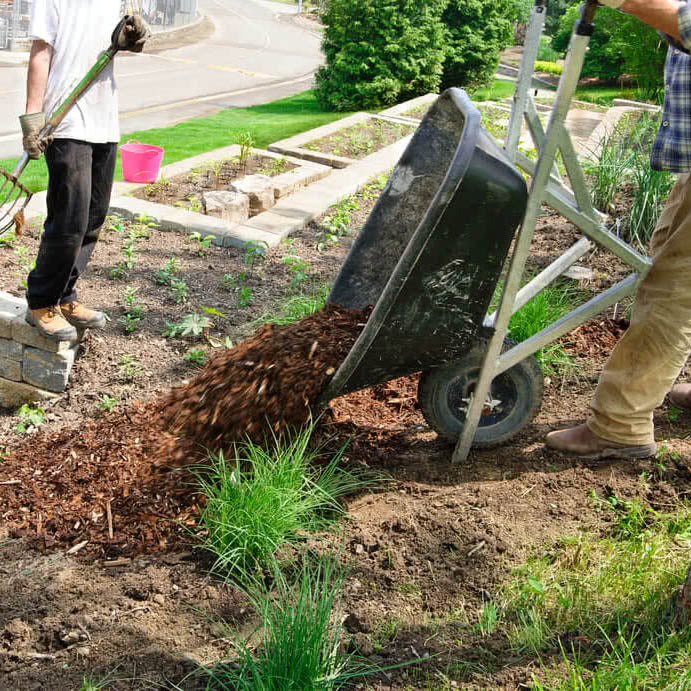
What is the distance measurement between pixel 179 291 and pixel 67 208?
110 centimetres

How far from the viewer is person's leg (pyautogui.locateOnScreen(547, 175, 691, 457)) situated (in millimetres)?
2656

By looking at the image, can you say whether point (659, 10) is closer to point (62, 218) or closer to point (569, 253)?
point (569, 253)

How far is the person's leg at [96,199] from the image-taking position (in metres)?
3.59

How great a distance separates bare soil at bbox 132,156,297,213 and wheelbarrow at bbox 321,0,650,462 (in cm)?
312

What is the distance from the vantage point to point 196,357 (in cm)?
383

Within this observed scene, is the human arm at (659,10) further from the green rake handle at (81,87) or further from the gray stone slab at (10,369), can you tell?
the gray stone slab at (10,369)

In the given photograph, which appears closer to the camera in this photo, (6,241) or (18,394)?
(18,394)

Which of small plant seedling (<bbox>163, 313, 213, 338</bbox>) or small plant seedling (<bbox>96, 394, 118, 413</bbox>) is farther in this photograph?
small plant seedling (<bbox>163, 313, 213, 338</bbox>)

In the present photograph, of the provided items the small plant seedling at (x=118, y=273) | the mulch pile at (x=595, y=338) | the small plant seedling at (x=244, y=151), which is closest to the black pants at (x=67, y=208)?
the small plant seedling at (x=118, y=273)

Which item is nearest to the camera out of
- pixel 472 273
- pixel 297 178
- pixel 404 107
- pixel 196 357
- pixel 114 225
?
pixel 472 273

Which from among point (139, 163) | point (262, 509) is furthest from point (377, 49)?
point (262, 509)

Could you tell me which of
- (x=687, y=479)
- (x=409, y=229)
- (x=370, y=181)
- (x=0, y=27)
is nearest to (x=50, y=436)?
(x=409, y=229)

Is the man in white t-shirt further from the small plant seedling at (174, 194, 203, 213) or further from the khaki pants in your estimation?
the khaki pants

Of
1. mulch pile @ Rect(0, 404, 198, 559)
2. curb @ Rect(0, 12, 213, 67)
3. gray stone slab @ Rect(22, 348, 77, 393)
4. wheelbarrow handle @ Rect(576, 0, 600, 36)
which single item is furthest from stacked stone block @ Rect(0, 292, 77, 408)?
curb @ Rect(0, 12, 213, 67)
